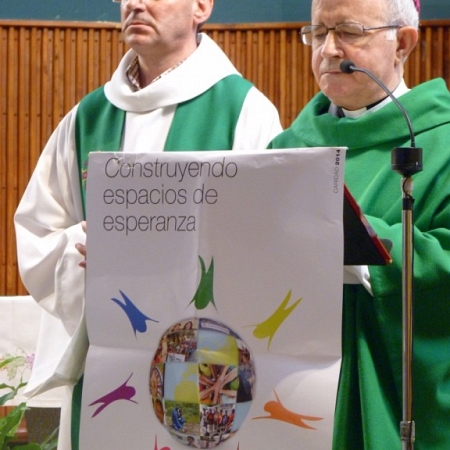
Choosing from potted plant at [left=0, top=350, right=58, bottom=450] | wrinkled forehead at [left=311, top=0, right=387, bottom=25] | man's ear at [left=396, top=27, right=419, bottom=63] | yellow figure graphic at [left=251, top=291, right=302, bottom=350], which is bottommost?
potted plant at [left=0, top=350, right=58, bottom=450]

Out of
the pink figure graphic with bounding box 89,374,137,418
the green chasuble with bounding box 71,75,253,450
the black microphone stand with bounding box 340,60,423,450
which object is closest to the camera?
the black microphone stand with bounding box 340,60,423,450

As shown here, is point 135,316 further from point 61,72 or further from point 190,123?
point 61,72

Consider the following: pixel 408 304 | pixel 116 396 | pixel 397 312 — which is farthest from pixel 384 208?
pixel 116 396

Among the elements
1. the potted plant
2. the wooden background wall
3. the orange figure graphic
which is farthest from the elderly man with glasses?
the wooden background wall

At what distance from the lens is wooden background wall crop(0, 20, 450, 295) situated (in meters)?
7.23

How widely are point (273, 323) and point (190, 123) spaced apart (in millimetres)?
1271

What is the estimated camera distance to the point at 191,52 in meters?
3.36

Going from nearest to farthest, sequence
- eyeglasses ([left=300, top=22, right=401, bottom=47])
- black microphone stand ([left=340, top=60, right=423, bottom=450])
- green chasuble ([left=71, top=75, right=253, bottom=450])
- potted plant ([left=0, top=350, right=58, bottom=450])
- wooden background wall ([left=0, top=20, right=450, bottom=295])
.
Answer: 1. black microphone stand ([left=340, top=60, right=423, bottom=450])
2. eyeglasses ([left=300, top=22, right=401, bottom=47])
3. green chasuble ([left=71, top=75, right=253, bottom=450])
4. potted plant ([left=0, top=350, right=58, bottom=450])
5. wooden background wall ([left=0, top=20, right=450, bottom=295])

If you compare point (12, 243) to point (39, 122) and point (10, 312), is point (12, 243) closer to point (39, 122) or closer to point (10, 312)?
point (39, 122)

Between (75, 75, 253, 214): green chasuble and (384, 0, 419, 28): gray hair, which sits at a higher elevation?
(384, 0, 419, 28): gray hair

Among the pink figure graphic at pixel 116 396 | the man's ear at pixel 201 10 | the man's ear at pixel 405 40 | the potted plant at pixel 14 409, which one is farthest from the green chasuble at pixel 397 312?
the potted plant at pixel 14 409

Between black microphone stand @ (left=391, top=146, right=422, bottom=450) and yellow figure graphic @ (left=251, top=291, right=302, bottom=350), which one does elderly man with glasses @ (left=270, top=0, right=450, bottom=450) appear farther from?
yellow figure graphic @ (left=251, top=291, right=302, bottom=350)

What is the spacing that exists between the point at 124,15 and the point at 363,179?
108 centimetres

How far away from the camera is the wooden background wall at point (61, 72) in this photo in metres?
7.23
